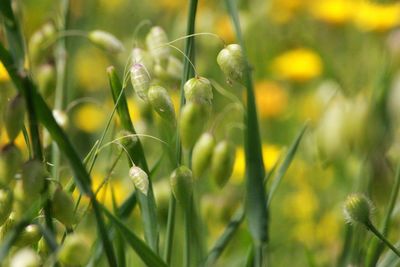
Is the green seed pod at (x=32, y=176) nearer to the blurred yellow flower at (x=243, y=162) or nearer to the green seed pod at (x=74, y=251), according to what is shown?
the green seed pod at (x=74, y=251)

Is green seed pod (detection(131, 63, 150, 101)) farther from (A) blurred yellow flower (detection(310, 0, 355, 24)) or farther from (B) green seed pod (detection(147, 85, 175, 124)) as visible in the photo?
(A) blurred yellow flower (detection(310, 0, 355, 24))

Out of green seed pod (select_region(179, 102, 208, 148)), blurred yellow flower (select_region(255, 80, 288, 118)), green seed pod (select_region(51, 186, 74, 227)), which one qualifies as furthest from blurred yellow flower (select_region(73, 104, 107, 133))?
green seed pod (select_region(51, 186, 74, 227))

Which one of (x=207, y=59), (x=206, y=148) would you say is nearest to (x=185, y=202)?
(x=206, y=148)

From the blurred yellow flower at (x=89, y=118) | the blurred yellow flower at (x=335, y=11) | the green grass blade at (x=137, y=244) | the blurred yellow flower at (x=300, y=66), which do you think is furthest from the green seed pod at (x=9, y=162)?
the blurred yellow flower at (x=335, y=11)

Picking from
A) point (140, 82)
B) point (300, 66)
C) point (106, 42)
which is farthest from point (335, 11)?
point (140, 82)

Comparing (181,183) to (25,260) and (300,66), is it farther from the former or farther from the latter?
(300,66)
